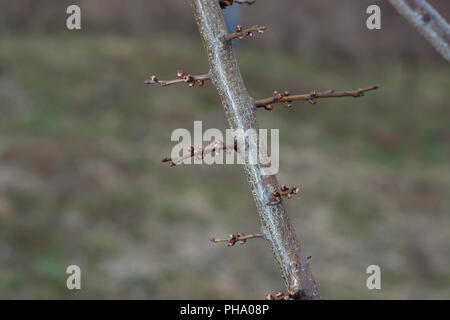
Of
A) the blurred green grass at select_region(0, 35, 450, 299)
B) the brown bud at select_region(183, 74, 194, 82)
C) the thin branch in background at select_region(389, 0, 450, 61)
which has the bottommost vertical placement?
the thin branch in background at select_region(389, 0, 450, 61)

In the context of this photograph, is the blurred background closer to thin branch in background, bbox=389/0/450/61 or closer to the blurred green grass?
the blurred green grass

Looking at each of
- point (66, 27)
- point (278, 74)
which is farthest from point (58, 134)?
point (278, 74)

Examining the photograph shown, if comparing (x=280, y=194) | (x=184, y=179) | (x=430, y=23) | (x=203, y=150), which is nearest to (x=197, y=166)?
(x=184, y=179)

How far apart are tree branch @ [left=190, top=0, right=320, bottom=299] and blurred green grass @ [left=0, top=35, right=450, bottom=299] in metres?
6.68

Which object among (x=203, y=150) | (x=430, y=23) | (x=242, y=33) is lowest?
(x=203, y=150)

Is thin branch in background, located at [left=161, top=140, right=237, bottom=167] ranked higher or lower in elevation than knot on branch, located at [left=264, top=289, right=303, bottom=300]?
higher

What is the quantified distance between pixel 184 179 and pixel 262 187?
979cm

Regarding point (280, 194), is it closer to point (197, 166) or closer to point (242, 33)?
point (242, 33)

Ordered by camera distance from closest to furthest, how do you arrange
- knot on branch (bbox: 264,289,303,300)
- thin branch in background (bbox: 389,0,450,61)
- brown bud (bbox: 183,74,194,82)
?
1. thin branch in background (bbox: 389,0,450,61)
2. knot on branch (bbox: 264,289,303,300)
3. brown bud (bbox: 183,74,194,82)

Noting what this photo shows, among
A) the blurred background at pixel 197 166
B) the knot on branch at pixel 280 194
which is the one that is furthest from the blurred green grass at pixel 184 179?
the knot on branch at pixel 280 194

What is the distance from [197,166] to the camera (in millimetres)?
12094

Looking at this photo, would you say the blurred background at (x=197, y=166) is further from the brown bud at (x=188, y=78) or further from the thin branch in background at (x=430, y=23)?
the thin branch in background at (x=430, y=23)

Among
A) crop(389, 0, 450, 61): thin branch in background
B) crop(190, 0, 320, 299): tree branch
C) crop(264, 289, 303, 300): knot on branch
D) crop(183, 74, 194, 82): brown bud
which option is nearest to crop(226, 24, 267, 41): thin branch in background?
crop(190, 0, 320, 299): tree branch

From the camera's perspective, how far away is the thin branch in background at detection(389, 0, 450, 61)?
1501mm
